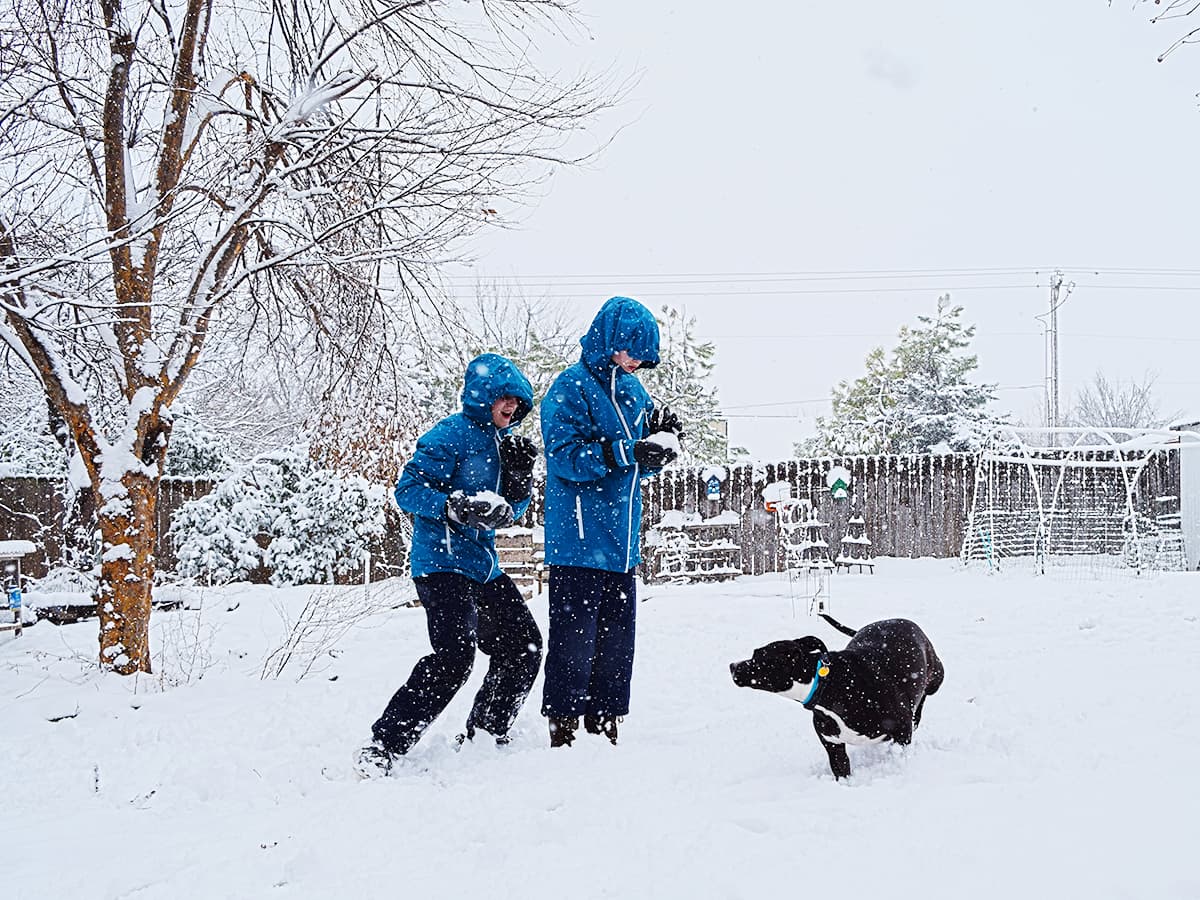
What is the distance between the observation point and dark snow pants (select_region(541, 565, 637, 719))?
139 inches

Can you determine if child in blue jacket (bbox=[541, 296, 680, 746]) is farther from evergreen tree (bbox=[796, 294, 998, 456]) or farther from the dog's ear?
evergreen tree (bbox=[796, 294, 998, 456])

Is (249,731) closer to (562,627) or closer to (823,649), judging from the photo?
(562,627)

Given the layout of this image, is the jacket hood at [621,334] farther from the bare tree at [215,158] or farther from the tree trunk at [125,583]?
the tree trunk at [125,583]

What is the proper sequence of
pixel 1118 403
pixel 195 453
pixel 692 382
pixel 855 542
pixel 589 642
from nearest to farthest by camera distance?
pixel 589 642, pixel 195 453, pixel 855 542, pixel 692 382, pixel 1118 403

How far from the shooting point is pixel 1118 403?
141 feet

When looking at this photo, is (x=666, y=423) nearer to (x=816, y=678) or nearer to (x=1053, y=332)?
(x=816, y=678)

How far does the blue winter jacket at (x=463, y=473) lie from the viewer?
11.7 feet

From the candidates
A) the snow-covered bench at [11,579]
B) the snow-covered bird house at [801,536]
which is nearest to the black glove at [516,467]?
the snow-covered bench at [11,579]

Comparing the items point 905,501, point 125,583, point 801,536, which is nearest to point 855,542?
point 801,536

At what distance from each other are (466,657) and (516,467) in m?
0.77

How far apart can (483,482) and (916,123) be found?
21071 mm

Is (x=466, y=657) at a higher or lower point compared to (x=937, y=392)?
lower

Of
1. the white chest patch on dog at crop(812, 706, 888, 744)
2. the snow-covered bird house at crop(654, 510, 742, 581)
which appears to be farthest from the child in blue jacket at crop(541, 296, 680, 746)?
the snow-covered bird house at crop(654, 510, 742, 581)

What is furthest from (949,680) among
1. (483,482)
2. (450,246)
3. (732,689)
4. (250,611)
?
(250,611)
